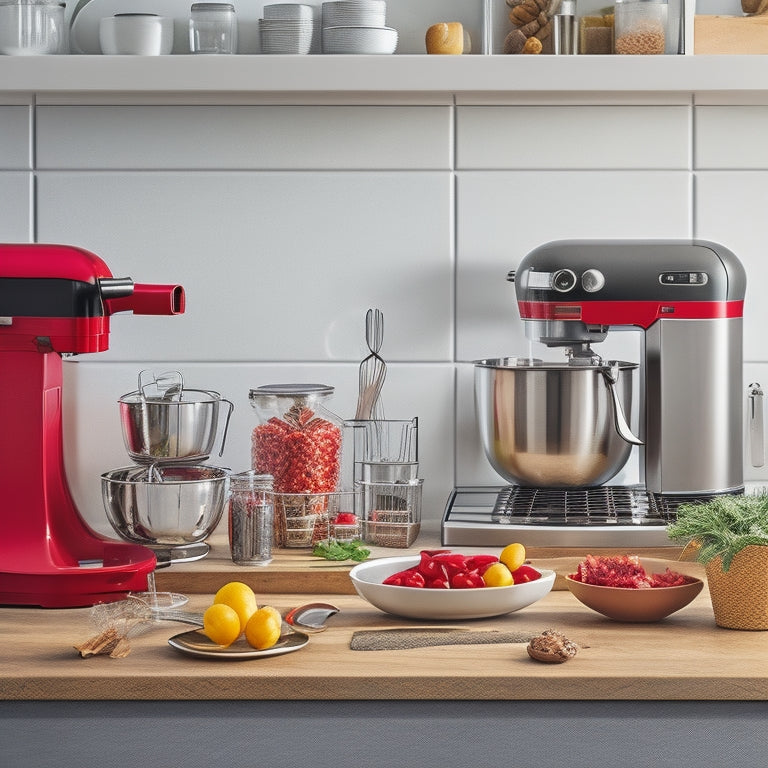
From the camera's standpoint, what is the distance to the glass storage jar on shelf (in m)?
1.52

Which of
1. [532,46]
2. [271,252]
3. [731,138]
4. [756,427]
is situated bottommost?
[756,427]

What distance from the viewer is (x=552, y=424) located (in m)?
1.50

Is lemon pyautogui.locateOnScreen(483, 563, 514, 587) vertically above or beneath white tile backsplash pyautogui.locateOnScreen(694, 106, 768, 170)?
beneath

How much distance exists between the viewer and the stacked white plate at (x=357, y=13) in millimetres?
1607

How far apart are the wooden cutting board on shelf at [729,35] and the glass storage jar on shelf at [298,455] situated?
76cm

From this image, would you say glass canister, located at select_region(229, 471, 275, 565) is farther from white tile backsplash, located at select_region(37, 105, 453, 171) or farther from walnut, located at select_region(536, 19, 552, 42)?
walnut, located at select_region(536, 19, 552, 42)

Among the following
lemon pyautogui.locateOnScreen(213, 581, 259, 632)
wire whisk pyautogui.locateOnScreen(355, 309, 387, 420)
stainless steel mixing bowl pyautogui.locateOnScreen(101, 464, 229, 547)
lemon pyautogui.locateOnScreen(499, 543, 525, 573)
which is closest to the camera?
lemon pyautogui.locateOnScreen(213, 581, 259, 632)

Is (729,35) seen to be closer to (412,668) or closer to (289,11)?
(289,11)

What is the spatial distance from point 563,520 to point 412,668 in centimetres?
43

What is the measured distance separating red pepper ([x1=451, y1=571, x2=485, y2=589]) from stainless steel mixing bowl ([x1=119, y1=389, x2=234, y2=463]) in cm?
44

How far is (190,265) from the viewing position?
1735 millimetres

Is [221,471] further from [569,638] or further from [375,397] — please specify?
[569,638]

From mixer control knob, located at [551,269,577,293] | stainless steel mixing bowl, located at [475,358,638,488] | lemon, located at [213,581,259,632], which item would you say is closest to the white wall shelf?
mixer control knob, located at [551,269,577,293]

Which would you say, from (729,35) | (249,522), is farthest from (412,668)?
(729,35)
